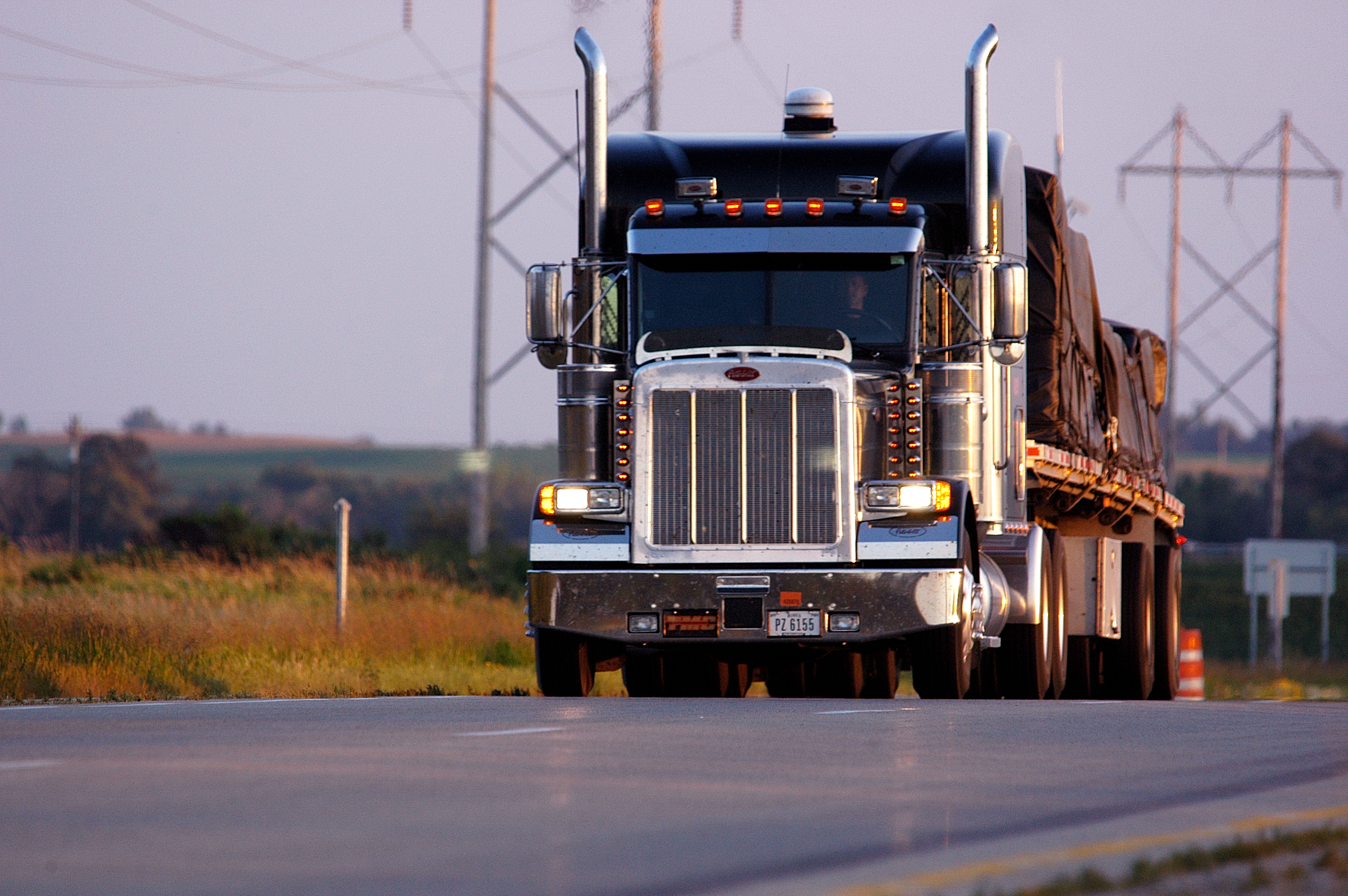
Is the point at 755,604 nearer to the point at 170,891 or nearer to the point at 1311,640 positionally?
the point at 170,891

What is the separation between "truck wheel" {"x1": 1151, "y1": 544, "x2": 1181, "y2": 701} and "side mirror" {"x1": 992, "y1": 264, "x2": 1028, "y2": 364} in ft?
26.6

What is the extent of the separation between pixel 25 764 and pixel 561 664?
6.90m

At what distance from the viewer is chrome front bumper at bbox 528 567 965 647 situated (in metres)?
13.8

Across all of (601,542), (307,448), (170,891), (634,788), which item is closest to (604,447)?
(601,542)

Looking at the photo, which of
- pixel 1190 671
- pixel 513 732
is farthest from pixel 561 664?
pixel 1190 671

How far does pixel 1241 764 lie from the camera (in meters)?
9.10

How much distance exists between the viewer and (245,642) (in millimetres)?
19453

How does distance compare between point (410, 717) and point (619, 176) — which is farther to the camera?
point (619, 176)

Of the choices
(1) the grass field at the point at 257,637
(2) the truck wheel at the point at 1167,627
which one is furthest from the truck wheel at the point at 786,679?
(2) the truck wheel at the point at 1167,627

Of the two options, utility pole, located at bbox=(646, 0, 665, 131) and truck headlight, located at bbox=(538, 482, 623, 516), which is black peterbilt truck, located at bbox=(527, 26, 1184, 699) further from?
utility pole, located at bbox=(646, 0, 665, 131)

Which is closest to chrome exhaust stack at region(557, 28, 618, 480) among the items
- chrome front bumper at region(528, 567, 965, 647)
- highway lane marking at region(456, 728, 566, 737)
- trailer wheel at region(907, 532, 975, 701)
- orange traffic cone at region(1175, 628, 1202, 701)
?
chrome front bumper at region(528, 567, 965, 647)

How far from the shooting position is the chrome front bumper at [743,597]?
13789mm

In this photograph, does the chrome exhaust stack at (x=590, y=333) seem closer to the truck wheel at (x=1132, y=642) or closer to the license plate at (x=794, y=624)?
the license plate at (x=794, y=624)

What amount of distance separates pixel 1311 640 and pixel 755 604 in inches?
1915
